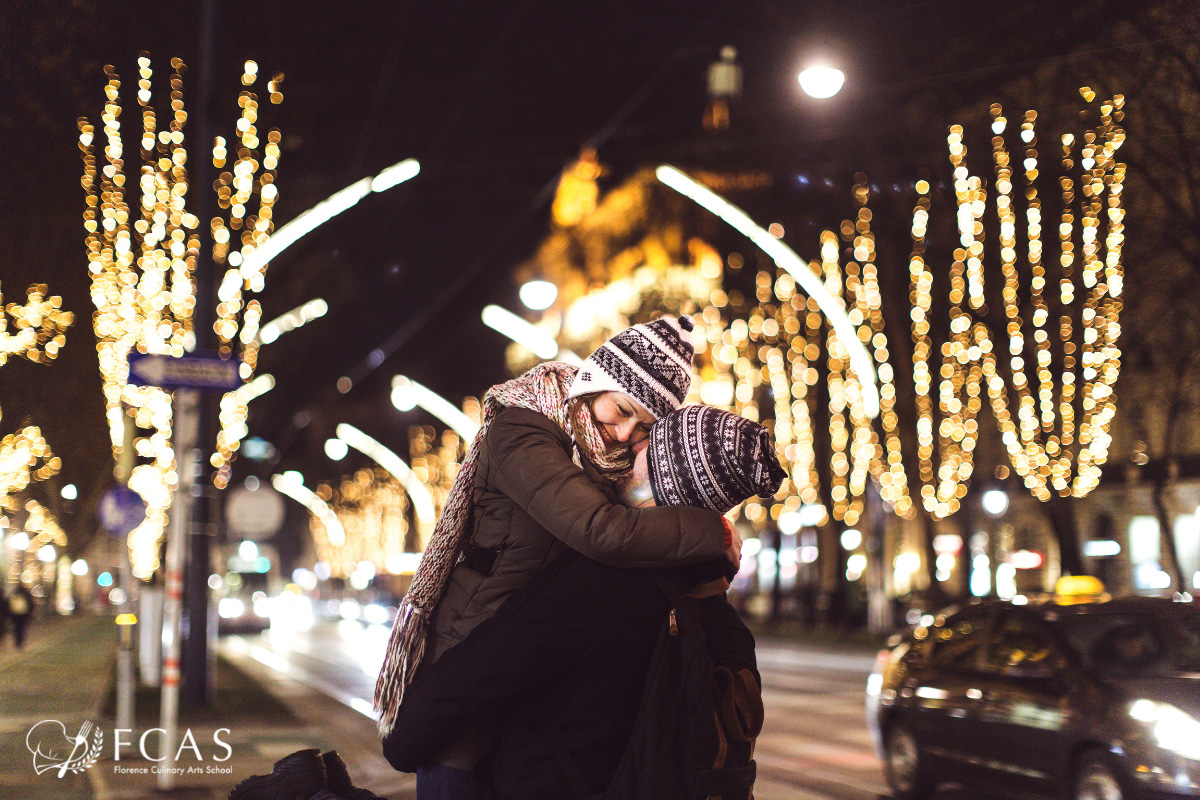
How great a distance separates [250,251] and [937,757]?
39.1 ft

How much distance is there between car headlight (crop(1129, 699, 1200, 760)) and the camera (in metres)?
7.70

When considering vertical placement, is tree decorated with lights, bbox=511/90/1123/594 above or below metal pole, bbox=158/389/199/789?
above

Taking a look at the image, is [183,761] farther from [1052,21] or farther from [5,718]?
[1052,21]

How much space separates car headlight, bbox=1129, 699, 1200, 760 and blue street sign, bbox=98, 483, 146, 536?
34.0 feet

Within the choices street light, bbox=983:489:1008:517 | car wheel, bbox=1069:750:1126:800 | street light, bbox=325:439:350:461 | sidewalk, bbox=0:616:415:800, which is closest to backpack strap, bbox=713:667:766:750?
car wheel, bbox=1069:750:1126:800

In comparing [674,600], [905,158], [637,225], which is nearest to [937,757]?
[674,600]

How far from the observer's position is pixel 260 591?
159 ft

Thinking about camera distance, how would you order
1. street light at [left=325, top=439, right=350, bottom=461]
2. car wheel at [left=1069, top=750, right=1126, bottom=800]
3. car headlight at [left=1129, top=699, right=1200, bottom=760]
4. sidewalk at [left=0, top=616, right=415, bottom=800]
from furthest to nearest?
street light at [left=325, top=439, right=350, bottom=461] → sidewalk at [left=0, top=616, right=415, bottom=800] → car wheel at [left=1069, top=750, right=1126, bottom=800] → car headlight at [left=1129, top=699, right=1200, bottom=760]

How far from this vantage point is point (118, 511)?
14.3 meters

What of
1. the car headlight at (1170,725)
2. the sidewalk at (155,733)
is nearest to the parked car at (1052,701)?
the car headlight at (1170,725)

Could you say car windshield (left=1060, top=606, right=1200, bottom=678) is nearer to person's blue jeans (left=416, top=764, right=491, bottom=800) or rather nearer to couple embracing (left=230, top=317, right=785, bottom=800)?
couple embracing (left=230, top=317, right=785, bottom=800)

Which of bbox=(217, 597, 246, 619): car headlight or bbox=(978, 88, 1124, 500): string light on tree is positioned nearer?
bbox=(978, 88, 1124, 500): string light on tree

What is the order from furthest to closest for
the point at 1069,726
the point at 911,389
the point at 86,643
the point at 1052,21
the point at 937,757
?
the point at 911,389, the point at 86,643, the point at 1052,21, the point at 937,757, the point at 1069,726

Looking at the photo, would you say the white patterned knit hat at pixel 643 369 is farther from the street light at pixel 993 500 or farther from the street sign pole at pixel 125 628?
the street light at pixel 993 500
